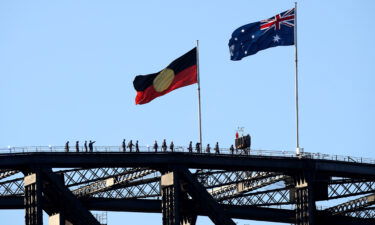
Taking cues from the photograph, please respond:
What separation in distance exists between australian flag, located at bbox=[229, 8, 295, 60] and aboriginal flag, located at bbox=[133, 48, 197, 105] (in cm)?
524

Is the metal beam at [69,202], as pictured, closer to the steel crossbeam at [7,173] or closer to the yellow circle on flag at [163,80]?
the steel crossbeam at [7,173]

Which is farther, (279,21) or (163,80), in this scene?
(279,21)

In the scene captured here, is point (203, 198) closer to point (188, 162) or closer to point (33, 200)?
point (188, 162)

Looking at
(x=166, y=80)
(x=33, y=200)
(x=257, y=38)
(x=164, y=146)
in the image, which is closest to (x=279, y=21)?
(x=257, y=38)

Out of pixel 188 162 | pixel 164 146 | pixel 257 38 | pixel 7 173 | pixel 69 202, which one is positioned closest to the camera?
pixel 69 202

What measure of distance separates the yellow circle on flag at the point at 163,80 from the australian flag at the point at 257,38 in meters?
6.30

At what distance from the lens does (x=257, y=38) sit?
15200 cm

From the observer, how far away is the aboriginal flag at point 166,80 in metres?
151

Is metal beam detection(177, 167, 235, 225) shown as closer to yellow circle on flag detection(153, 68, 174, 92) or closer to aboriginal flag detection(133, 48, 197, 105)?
aboriginal flag detection(133, 48, 197, 105)

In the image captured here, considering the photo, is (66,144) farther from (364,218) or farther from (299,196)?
(364,218)

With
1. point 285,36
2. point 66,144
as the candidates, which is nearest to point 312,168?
point 285,36

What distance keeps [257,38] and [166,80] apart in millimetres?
9784

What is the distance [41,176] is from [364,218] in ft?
127

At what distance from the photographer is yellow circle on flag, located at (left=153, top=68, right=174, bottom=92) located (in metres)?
151
